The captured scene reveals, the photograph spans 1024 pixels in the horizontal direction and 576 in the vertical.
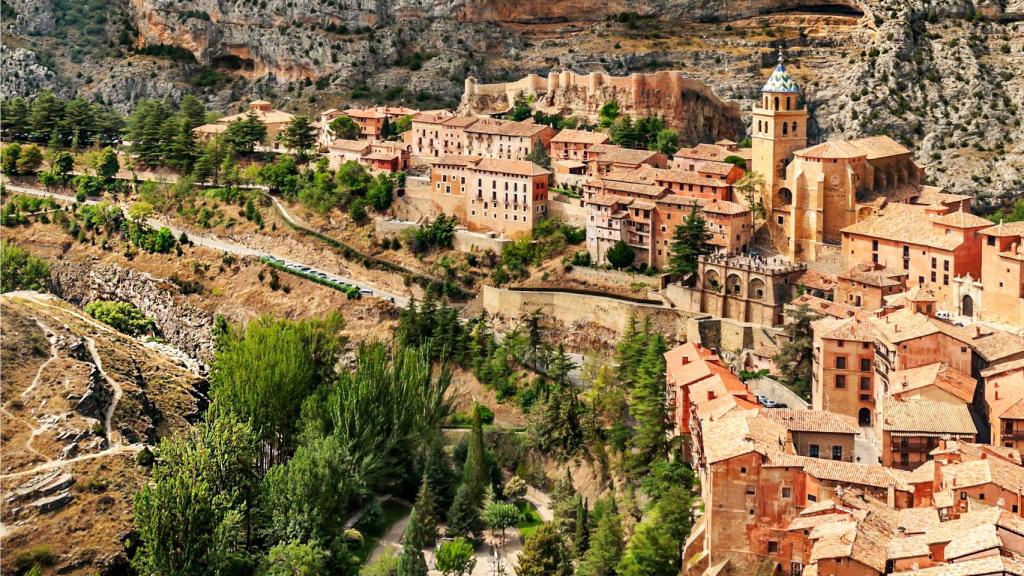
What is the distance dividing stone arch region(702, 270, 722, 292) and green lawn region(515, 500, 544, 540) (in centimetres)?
1395

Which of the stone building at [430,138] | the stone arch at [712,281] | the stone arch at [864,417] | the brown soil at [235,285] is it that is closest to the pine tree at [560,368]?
the stone arch at [712,281]

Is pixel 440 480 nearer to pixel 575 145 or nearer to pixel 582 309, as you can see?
pixel 582 309

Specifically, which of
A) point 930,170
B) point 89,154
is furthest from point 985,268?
point 89,154

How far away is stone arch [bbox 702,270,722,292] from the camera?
66375 mm

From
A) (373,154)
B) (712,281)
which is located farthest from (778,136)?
(373,154)

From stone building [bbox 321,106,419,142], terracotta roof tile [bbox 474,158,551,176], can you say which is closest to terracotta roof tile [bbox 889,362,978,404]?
terracotta roof tile [bbox 474,158,551,176]

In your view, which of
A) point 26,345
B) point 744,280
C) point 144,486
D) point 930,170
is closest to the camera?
point 144,486

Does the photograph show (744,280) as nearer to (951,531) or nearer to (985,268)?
(985,268)

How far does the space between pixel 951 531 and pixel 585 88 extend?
48.1m

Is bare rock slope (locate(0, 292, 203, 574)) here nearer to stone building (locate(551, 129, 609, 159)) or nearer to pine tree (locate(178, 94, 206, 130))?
stone building (locate(551, 129, 609, 159))

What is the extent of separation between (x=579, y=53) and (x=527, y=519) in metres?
47.7

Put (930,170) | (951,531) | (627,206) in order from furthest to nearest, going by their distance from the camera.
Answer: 1. (930,170)
2. (627,206)
3. (951,531)

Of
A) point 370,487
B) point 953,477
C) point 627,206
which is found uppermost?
point 627,206

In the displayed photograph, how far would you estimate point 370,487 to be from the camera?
5788cm
